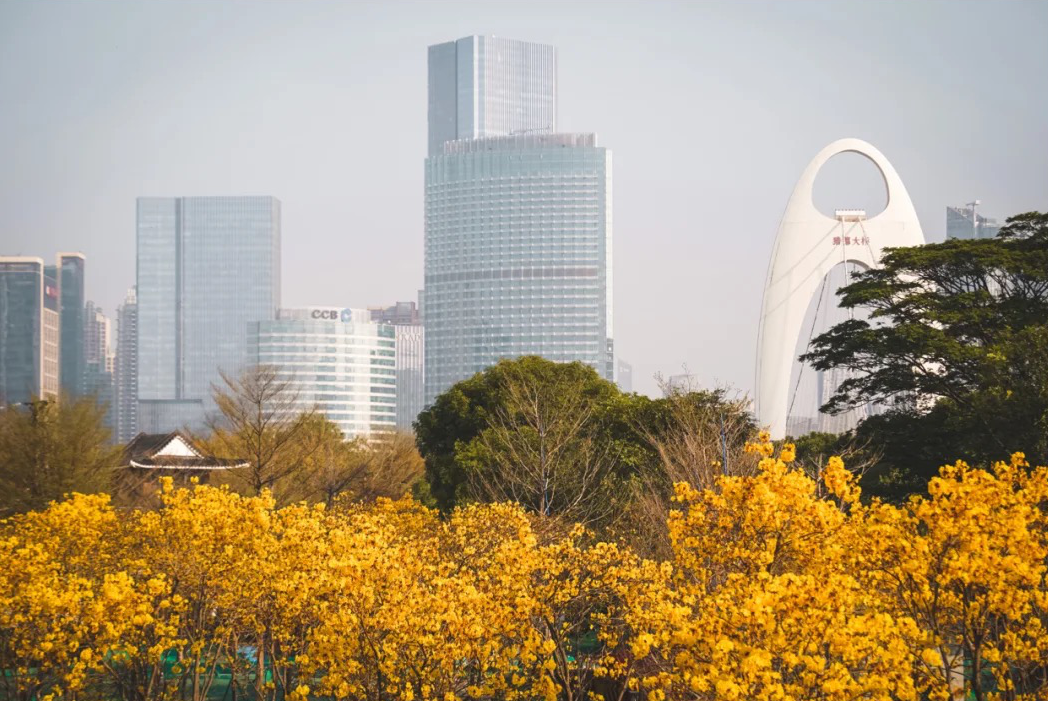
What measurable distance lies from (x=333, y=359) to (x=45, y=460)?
119 m

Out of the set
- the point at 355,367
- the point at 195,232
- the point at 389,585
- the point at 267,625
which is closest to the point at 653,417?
the point at 267,625

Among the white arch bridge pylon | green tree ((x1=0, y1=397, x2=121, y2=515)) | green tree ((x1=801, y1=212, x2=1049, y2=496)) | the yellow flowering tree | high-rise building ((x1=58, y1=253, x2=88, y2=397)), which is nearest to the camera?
the yellow flowering tree

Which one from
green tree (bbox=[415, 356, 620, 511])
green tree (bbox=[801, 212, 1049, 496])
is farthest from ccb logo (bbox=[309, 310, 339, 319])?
green tree (bbox=[801, 212, 1049, 496])

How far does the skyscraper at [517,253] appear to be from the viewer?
148 meters

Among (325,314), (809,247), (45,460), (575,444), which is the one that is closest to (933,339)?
(575,444)

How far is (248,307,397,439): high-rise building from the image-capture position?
144 meters

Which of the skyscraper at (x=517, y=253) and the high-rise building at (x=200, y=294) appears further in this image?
the high-rise building at (x=200, y=294)

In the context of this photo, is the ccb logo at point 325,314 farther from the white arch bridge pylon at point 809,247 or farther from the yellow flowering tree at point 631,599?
the yellow flowering tree at point 631,599

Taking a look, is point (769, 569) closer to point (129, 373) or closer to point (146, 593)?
point (146, 593)

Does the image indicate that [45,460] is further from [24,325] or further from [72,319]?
[72,319]

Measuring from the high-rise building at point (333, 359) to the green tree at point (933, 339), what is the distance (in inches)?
4778

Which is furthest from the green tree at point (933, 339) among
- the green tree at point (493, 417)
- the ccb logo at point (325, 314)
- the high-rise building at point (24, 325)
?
the high-rise building at point (24, 325)

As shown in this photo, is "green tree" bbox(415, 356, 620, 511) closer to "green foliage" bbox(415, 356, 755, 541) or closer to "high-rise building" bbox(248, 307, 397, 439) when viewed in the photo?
"green foliage" bbox(415, 356, 755, 541)

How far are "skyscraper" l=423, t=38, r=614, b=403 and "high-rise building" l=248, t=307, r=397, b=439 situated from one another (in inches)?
399
